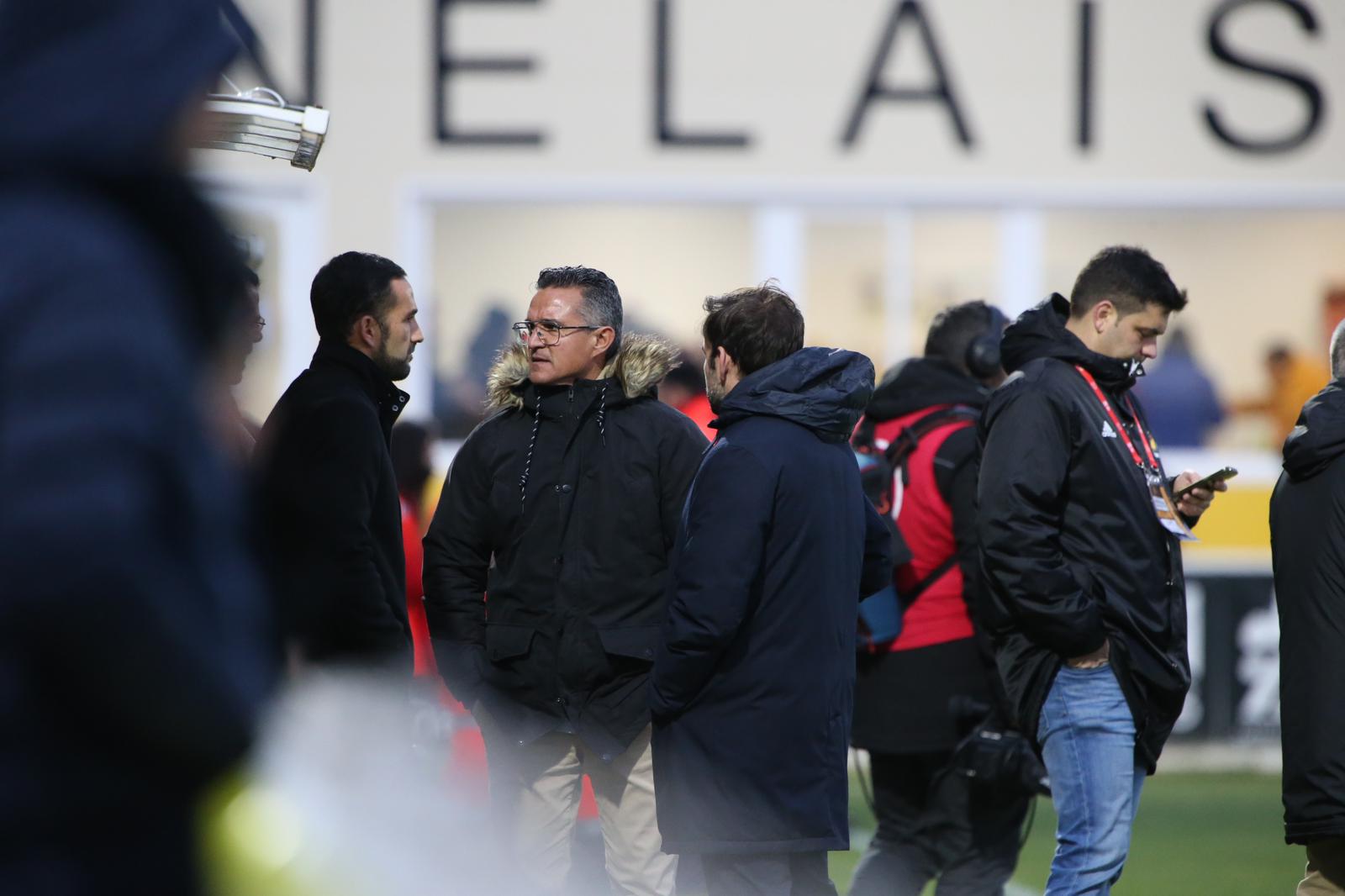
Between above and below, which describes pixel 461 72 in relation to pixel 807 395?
above

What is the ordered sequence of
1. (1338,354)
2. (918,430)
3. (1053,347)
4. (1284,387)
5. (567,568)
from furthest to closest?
(1284,387), (918,430), (1338,354), (1053,347), (567,568)

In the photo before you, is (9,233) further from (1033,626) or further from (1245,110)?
(1245,110)

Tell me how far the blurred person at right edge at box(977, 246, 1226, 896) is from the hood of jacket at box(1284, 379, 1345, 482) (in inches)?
9.9

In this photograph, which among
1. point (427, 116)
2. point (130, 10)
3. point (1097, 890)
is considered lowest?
point (1097, 890)

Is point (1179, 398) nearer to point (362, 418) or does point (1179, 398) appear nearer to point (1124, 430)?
point (1124, 430)

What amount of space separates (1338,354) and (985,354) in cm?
118

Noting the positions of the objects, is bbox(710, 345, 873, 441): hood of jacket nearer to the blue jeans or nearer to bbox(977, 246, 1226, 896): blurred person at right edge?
bbox(977, 246, 1226, 896): blurred person at right edge

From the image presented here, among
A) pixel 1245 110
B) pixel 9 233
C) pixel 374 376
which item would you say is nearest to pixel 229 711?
pixel 9 233

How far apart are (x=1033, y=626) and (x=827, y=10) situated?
24.3 ft

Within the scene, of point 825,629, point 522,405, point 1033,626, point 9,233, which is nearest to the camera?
point 9,233

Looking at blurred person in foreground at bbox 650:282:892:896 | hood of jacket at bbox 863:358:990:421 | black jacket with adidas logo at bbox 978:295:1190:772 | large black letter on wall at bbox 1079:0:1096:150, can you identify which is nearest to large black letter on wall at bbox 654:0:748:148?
large black letter on wall at bbox 1079:0:1096:150

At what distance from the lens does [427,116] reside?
11320 mm

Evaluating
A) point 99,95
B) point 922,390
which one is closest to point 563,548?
point 922,390

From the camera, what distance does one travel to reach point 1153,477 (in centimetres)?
490
